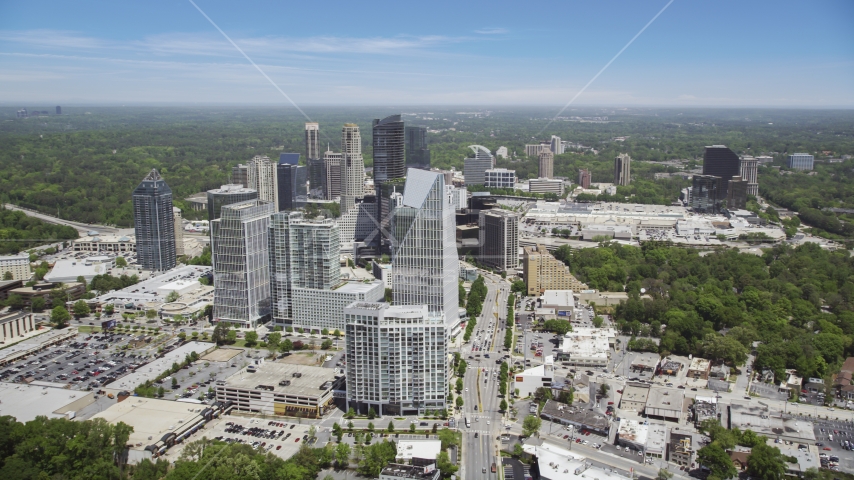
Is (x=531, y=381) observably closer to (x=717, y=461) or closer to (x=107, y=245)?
(x=717, y=461)

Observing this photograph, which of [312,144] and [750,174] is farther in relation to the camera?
[750,174]

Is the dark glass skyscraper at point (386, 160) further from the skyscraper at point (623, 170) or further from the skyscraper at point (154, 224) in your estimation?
the skyscraper at point (623, 170)

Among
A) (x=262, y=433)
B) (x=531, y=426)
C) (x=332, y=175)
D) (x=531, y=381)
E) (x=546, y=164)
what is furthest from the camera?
(x=546, y=164)

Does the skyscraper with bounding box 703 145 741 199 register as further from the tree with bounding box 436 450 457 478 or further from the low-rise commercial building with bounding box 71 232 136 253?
the tree with bounding box 436 450 457 478

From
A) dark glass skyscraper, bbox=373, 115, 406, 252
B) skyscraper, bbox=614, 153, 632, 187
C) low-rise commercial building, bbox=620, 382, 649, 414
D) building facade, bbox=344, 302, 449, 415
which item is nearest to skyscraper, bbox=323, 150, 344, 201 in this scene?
dark glass skyscraper, bbox=373, 115, 406, 252

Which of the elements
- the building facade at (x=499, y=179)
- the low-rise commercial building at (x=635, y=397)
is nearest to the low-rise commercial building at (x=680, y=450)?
the low-rise commercial building at (x=635, y=397)

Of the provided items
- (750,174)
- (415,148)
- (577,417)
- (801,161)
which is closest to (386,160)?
(415,148)
